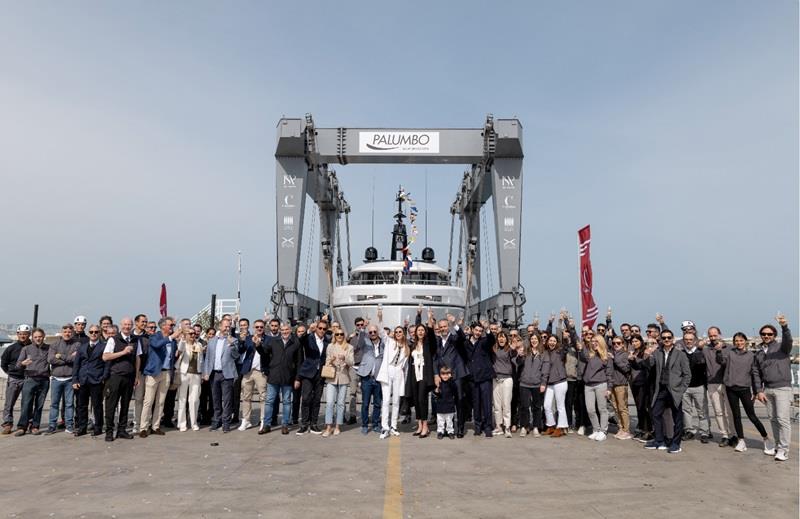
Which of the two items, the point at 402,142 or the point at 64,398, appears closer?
the point at 64,398

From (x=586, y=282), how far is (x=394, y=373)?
21.7 ft

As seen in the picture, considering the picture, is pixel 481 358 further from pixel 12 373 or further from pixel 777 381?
pixel 12 373

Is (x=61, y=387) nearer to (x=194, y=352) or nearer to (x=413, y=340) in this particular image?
(x=194, y=352)

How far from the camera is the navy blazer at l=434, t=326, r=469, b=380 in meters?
8.34

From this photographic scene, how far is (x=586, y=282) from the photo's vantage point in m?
13.0

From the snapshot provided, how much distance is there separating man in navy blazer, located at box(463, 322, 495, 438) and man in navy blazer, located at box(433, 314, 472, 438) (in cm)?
12

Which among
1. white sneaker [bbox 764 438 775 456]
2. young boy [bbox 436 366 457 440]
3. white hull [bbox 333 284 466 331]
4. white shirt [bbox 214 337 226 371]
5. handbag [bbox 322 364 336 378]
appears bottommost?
white sneaker [bbox 764 438 775 456]

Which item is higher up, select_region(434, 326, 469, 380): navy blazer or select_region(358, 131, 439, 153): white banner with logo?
select_region(358, 131, 439, 153): white banner with logo

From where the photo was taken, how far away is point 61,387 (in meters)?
8.38

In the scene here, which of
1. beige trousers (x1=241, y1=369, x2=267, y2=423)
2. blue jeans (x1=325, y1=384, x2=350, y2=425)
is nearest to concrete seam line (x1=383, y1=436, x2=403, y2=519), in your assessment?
blue jeans (x1=325, y1=384, x2=350, y2=425)

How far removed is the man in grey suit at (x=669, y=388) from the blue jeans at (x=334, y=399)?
4337 mm

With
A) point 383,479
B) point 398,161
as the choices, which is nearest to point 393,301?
point 398,161

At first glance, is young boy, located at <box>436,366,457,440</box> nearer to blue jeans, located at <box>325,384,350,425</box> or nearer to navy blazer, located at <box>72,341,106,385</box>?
blue jeans, located at <box>325,384,350,425</box>

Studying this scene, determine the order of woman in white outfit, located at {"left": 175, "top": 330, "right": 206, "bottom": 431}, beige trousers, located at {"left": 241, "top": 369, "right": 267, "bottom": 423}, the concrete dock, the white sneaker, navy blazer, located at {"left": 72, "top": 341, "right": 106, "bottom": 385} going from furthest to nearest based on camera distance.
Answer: beige trousers, located at {"left": 241, "top": 369, "right": 267, "bottom": 423} < woman in white outfit, located at {"left": 175, "top": 330, "right": 206, "bottom": 431} < navy blazer, located at {"left": 72, "top": 341, "right": 106, "bottom": 385} < the white sneaker < the concrete dock
